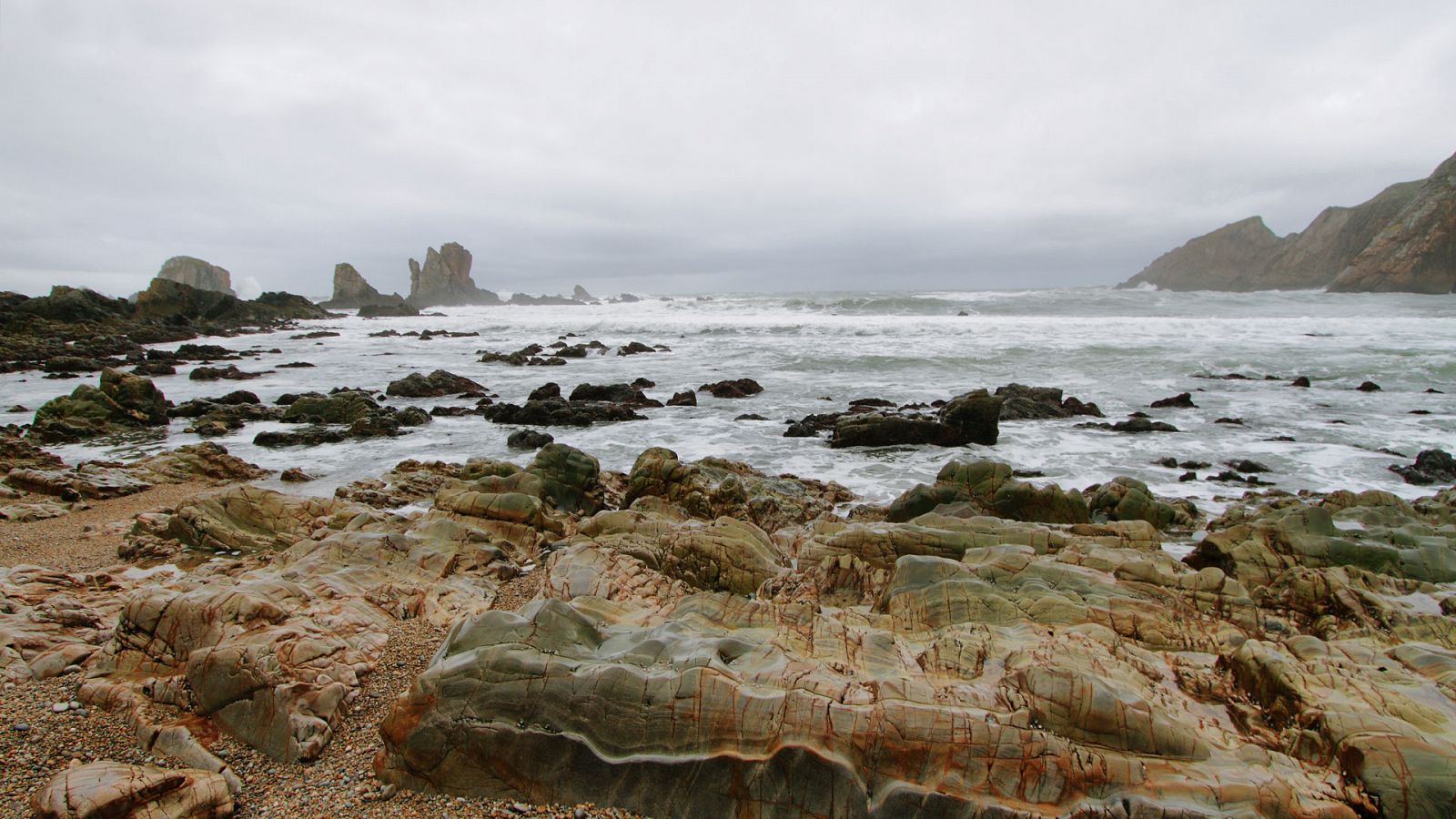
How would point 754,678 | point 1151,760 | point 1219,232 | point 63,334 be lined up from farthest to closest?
point 1219,232 < point 63,334 < point 754,678 < point 1151,760

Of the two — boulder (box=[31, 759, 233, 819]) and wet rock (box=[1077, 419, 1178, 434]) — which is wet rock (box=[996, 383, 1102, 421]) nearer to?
wet rock (box=[1077, 419, 1178, 434])

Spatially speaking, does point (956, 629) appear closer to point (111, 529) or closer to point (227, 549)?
point (227, 549)

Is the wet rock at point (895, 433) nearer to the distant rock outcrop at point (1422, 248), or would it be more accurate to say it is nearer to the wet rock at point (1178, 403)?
the wet rock at point (1178, 403)

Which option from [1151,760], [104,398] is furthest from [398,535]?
[104,398]

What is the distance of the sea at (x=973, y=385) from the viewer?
11.9 metres

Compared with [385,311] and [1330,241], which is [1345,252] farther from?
[385,311]

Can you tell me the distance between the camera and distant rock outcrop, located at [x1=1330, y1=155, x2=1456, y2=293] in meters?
53.8

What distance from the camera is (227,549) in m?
6.99

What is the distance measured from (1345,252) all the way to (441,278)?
11453 centimetres

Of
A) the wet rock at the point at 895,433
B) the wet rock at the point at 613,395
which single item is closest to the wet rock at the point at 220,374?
the wet rock at the point at 613,395

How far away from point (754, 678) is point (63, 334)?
130ft

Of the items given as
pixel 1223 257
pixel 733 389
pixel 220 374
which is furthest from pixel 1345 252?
pixel 220 374

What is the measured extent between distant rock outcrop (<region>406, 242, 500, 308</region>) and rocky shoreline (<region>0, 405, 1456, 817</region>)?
98.8 metres

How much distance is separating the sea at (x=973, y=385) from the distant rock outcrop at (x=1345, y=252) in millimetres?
14090
